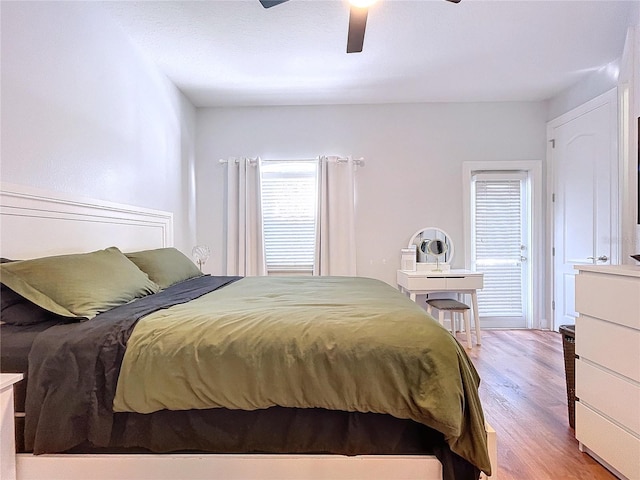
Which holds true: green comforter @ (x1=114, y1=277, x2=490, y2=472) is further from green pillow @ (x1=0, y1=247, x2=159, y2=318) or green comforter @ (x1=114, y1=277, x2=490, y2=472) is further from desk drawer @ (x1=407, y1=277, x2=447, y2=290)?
desk drawer @ (x1=407, y1=277, x2=447, y2=290)

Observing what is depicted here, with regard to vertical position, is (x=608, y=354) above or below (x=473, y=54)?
below

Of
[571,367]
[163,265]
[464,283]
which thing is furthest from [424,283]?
[163,265]

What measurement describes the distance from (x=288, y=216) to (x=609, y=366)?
343 cm

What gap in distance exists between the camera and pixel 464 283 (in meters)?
4.08

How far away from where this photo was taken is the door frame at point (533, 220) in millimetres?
4574

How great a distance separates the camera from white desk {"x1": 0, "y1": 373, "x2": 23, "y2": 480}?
52.4 inches

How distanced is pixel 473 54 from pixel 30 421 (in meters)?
3.75

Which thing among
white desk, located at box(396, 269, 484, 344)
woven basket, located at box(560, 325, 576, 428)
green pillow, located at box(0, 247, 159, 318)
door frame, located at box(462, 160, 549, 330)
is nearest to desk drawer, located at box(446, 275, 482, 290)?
white desk, located at box(396, 269, 484, 344)

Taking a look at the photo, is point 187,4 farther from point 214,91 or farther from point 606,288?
point 606,288

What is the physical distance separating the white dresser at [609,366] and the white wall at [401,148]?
104 inches

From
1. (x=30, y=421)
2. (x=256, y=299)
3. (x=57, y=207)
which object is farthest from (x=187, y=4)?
(x=30, y=421)

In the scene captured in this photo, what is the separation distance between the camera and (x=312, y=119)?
4.64 m

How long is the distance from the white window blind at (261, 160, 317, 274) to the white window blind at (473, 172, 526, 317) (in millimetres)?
1938

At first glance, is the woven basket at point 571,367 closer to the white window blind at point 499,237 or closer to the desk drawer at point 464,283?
the desk drawer at point 464,283
